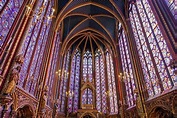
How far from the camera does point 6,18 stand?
6613mm

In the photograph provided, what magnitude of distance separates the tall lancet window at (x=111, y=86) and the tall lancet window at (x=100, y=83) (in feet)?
3.17

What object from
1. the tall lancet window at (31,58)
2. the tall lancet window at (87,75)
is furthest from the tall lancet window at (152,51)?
the tall lancet window at (87,75)

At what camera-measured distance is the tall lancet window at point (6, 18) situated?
6.25 metres

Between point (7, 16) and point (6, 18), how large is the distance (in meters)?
0.16

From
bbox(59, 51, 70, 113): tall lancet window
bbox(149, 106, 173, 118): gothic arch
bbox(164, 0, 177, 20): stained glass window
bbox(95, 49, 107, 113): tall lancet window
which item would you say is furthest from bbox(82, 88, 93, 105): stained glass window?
bbox(164, 0, 177, 20): stained glass window

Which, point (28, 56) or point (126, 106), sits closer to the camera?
point (28, 56)

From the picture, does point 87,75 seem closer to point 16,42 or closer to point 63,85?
point 63,85

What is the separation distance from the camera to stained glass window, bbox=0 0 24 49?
627 cm

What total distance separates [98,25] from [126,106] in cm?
1257

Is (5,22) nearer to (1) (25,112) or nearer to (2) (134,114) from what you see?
(1) (25,112)

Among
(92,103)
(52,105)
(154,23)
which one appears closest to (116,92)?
(92,103)

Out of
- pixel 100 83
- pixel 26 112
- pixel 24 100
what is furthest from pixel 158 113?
pixel 100 83

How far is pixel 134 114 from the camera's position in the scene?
469 inches

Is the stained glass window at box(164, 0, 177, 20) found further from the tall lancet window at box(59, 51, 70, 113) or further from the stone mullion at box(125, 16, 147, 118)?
the tall lancet window at box(59, 51, 70, 113)
